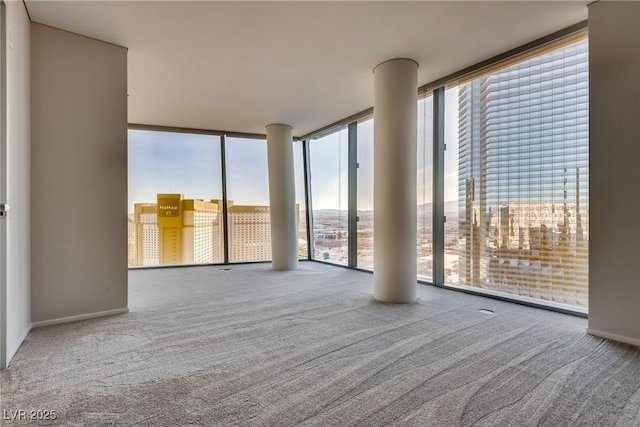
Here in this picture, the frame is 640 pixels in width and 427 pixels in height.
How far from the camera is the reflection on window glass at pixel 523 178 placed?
317 centimetres

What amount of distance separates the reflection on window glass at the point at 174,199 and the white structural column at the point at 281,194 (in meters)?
1.32

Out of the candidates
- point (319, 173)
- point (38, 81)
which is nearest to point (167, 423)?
point (38, 81)

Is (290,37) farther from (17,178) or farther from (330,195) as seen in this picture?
(330,195)

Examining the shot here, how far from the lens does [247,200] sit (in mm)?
7031

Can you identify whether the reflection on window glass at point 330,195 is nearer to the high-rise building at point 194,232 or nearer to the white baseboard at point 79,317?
the high-rise building at point 194,232

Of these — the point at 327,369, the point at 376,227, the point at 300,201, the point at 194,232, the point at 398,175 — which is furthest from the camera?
the point at 300,201

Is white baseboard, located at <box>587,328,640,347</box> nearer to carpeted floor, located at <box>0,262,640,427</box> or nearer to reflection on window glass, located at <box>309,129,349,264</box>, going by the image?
carpeted floor, located at <box>0,262,640,427</box>

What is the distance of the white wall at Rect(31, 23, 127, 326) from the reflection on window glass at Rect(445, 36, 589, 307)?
13.3ft

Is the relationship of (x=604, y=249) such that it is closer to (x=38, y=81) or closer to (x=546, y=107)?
(x=546, y=107)

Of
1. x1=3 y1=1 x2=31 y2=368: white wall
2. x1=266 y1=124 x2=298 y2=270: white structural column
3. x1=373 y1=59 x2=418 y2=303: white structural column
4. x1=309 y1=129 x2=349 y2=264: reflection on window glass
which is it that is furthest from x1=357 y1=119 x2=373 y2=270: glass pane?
x1=3 y1=1 x2=31 y2=368: white wall

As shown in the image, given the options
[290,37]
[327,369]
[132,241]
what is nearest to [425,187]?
[290,37]

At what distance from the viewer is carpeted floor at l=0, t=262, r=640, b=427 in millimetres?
1588

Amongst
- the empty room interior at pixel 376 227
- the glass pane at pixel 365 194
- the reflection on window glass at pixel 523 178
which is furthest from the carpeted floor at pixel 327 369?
the glass pane at pixel 365 194

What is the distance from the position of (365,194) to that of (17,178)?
4628 mm
